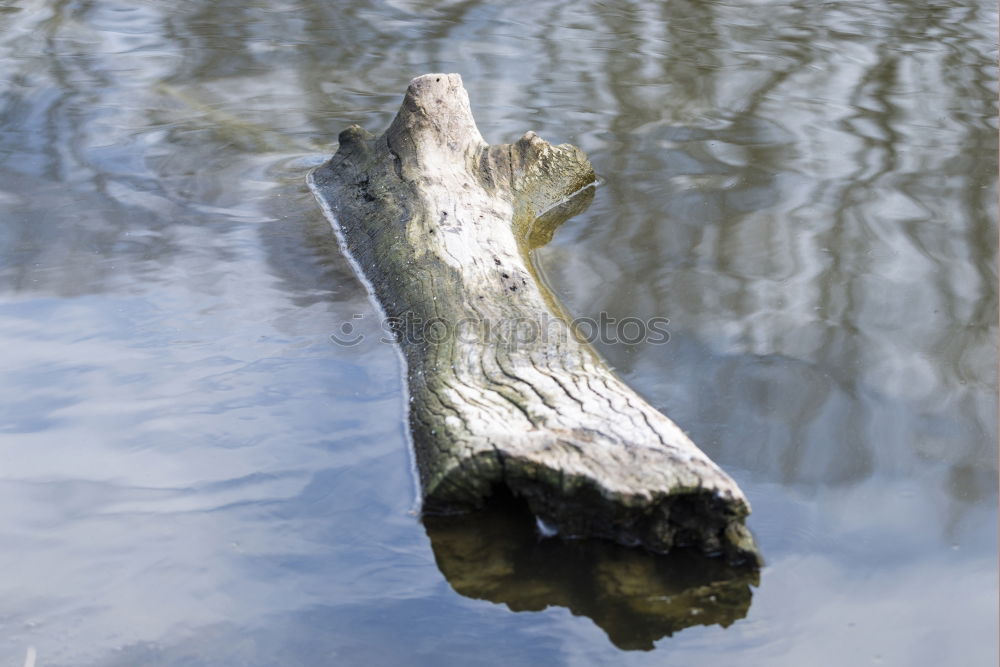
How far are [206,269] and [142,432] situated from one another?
1.32 m

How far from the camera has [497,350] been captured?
10.7ft

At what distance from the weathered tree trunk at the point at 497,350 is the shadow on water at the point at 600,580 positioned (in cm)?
6

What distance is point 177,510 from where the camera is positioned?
301 centimetres

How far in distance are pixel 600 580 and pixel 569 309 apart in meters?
1.74

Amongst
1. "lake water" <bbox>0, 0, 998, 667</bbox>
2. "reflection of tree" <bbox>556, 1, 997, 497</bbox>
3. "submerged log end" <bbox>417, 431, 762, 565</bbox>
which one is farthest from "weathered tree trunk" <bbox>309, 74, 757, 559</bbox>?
"reflection of tree" <bbox>556, 1, 997, 497</bbox>

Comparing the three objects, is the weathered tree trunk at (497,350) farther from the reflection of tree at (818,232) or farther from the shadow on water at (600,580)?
the reflection of tree at (818,232)

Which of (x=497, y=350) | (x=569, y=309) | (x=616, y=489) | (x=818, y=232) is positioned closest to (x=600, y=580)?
(x=616, y=489)

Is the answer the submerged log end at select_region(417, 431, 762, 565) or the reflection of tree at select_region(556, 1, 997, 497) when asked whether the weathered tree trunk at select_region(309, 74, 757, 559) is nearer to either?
the submerged log end at select_region(417, 431, 762, 565)

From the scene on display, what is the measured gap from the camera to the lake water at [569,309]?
8.52 feet

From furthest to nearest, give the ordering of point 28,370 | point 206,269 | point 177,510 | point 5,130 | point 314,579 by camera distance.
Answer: point 5,130
point 206,269
point 28,370
point 177,510
point 314,579

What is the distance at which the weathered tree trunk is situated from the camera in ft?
8.62

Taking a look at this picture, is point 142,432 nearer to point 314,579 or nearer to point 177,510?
point 177,510

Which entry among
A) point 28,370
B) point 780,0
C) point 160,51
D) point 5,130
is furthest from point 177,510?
point 780,0

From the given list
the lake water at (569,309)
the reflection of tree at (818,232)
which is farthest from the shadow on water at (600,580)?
the reflection of tree at (818,232)
